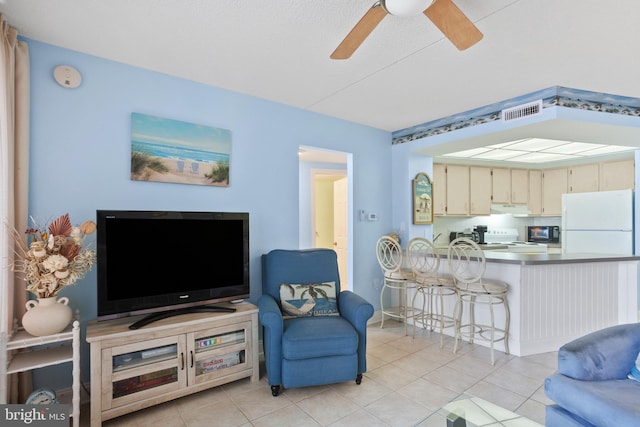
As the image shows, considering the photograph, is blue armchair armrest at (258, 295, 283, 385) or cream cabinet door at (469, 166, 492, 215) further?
cream cabinet door at (469, 166, 492, 215)

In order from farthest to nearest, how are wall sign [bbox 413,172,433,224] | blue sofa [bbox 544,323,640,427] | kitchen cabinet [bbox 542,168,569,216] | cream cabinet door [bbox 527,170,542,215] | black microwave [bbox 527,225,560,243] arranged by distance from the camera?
cream cabinet door [bbox 527,170,542,215] → black microwave [bbox 527,225,560,243] → kitchen cabinet [bbox 542,168,569,216] → wall sign [bbox 413,172,433,224] → blue sofa [bbox 544,323,640,427]

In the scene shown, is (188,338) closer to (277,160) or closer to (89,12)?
(277,160)

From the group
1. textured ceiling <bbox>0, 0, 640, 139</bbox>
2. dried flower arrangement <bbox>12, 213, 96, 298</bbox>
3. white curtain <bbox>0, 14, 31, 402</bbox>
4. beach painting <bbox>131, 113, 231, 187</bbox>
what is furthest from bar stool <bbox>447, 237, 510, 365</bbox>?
white curtain <bbox>0, 14, 31, 402</bbox>

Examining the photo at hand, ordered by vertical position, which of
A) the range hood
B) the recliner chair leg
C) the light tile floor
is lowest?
the light tile floor

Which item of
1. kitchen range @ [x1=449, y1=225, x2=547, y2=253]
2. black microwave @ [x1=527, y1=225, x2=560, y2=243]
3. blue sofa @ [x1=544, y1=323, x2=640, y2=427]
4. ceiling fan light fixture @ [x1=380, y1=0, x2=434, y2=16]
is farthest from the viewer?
black microwave @ [x1=527, y1=225, x2=560, y2=243]

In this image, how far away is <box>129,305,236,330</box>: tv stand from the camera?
2208 mm

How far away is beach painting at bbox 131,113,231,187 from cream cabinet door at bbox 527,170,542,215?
550 cm

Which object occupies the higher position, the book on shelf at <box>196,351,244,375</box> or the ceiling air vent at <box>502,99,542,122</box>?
the ceiling air vent at <box>502,99,542,122</box>

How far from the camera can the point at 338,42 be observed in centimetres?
225

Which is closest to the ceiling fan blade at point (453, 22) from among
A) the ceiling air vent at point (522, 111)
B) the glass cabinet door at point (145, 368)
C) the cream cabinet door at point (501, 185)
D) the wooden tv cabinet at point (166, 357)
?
the ceiling air vent at point (522, 111)

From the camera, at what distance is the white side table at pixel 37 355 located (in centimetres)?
177

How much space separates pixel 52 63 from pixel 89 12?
63 centimetres

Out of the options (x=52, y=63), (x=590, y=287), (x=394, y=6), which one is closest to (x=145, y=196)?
Result: (x=52, y=63)

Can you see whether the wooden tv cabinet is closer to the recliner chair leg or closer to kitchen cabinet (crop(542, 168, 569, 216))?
the recliner chair leg
